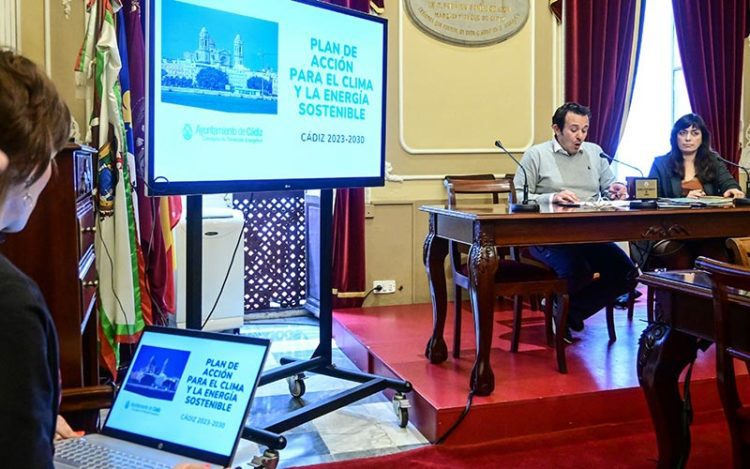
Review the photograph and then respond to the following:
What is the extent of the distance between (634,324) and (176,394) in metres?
3.00

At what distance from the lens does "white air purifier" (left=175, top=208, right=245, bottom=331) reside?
374 cm

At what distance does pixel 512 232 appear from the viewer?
2576 mm

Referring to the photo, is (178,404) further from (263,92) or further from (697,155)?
(697,155)

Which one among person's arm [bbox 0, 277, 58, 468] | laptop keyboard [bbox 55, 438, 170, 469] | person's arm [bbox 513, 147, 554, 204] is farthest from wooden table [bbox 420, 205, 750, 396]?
person's arm [bbox 0, 277, 58, 468]

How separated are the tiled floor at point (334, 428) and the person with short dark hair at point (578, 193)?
3.65 ft

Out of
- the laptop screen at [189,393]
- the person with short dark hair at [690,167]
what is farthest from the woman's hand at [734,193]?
the laptop screen at [189,393]

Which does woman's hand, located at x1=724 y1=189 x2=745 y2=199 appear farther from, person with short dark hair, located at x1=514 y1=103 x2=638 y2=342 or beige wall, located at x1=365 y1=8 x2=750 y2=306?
beige wall, located at x1=365 y1=8 x2=750 y2=306

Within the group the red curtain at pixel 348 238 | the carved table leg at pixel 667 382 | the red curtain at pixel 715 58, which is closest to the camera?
the carved table leg at pixel 667 382

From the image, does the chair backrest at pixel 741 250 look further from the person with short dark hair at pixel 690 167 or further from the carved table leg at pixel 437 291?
the person with short dark hair at pixel 690 167

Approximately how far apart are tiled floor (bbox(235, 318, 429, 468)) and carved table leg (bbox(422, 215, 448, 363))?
0.31 meters

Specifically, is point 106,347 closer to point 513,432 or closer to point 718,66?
point 513,432

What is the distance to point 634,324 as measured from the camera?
3.80 metres

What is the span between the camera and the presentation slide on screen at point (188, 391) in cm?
134

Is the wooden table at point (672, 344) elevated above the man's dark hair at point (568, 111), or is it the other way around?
the man's dark hair at point (568, 111)
